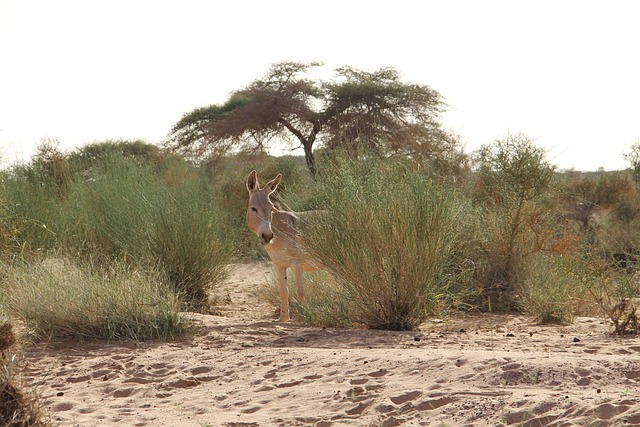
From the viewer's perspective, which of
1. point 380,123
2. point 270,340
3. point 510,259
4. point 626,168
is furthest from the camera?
point 626,168

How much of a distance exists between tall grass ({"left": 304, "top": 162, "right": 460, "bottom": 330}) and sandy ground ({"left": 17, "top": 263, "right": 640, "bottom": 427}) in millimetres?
328

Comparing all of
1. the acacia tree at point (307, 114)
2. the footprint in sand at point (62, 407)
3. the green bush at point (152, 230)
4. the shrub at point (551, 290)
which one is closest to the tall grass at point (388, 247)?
the shrub at point (551, 290)

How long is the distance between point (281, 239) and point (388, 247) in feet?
6.14

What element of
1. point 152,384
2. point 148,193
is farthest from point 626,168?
point 152,384

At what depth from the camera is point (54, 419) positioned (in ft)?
16.7

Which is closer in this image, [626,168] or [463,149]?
[463,149]

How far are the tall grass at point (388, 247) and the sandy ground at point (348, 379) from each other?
33 centimetres

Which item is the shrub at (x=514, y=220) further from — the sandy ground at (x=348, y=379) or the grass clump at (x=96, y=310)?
the grass clump at (x=96, y=310)

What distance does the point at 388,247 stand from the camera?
314 inches

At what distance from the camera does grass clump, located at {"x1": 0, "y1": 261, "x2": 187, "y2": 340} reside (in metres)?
7.88

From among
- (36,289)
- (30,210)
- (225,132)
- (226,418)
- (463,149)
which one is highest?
(225,132)

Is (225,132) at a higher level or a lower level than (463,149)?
higher

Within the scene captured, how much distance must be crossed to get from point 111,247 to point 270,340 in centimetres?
497

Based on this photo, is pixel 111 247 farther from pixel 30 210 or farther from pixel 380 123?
pixel 380 123
